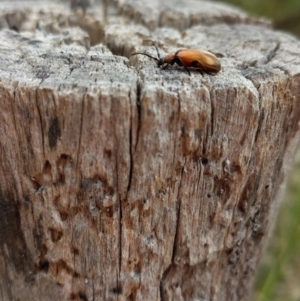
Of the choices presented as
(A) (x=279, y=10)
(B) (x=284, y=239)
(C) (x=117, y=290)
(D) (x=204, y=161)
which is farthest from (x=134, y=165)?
(A) (x=279, y=10)

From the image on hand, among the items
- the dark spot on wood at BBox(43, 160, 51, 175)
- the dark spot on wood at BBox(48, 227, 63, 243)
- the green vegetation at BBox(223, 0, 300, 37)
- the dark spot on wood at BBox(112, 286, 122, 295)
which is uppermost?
the dark spot on wood at BBox(43, 160, 51, 175)

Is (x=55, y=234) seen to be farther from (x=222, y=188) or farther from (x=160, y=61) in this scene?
(x=160, y=61)

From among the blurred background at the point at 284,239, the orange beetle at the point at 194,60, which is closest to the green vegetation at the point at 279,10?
the blurred background at the point at 284,239

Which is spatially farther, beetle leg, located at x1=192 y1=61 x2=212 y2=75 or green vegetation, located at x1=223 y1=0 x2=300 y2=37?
green vegetation, located at x1=223 y1=0 x2=300 y2=37

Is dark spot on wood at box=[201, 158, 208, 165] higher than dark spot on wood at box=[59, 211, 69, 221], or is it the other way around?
dark spot on wood at box=[201, 158, 208, 165]

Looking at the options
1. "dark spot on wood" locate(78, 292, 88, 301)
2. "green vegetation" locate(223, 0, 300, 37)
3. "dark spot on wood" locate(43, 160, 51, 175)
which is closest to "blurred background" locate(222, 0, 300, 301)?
"green vegetation" locate(223, 0, 300, 37)

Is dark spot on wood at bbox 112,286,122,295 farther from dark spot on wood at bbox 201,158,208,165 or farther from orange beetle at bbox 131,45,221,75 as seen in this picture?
orange beetle at bbox 131,45,221,75

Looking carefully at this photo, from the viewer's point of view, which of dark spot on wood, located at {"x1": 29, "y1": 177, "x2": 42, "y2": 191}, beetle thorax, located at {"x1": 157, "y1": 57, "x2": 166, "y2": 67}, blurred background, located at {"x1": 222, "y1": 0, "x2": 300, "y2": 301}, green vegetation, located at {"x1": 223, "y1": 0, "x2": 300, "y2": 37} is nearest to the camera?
dark spot on wood, located at {"x1": 29, "y1": 177, "x2": 42, "y2": 191}

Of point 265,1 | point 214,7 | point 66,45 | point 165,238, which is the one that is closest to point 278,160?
point 165,238
